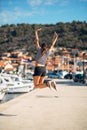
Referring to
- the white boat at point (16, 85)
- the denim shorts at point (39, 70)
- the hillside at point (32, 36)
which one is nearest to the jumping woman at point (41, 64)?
the denim shorts at point (39, 70)

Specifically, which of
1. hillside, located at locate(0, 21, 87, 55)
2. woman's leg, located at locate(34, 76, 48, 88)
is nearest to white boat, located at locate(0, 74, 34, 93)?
woman's leg, located at locate(34, 76, 48, 88)

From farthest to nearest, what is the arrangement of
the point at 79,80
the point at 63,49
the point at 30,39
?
the point at 63,49 < the point at 30,39 < the point at 79,80

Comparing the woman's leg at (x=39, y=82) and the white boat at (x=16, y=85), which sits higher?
the woman's leg at (x=39, y=82)

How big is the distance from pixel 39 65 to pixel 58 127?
226cm

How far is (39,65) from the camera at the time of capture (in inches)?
439

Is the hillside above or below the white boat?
above

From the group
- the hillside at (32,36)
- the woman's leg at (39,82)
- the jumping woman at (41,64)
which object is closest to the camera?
the jumping woman at (41,64)

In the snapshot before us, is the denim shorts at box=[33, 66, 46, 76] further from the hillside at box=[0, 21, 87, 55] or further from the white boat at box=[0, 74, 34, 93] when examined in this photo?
the hillside at box=[0, 21, 87, 55]

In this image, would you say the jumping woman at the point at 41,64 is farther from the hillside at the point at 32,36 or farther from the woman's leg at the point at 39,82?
the hillside at the point at 32,36

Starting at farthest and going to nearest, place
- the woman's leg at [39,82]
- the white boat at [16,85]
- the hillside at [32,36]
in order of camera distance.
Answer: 1. the hillside at [32,36]
2. the white boat at [16,85]
3. the woman's leg at [39,82]

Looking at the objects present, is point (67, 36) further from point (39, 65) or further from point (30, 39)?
point (39, 65)

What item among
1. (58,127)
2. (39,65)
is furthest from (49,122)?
(39,65)

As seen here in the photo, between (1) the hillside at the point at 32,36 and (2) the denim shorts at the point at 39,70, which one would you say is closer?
(2) the denim shorts at the point at 39,70

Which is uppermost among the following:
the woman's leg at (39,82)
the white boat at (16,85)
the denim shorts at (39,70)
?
the denim shorts at (39,70)
